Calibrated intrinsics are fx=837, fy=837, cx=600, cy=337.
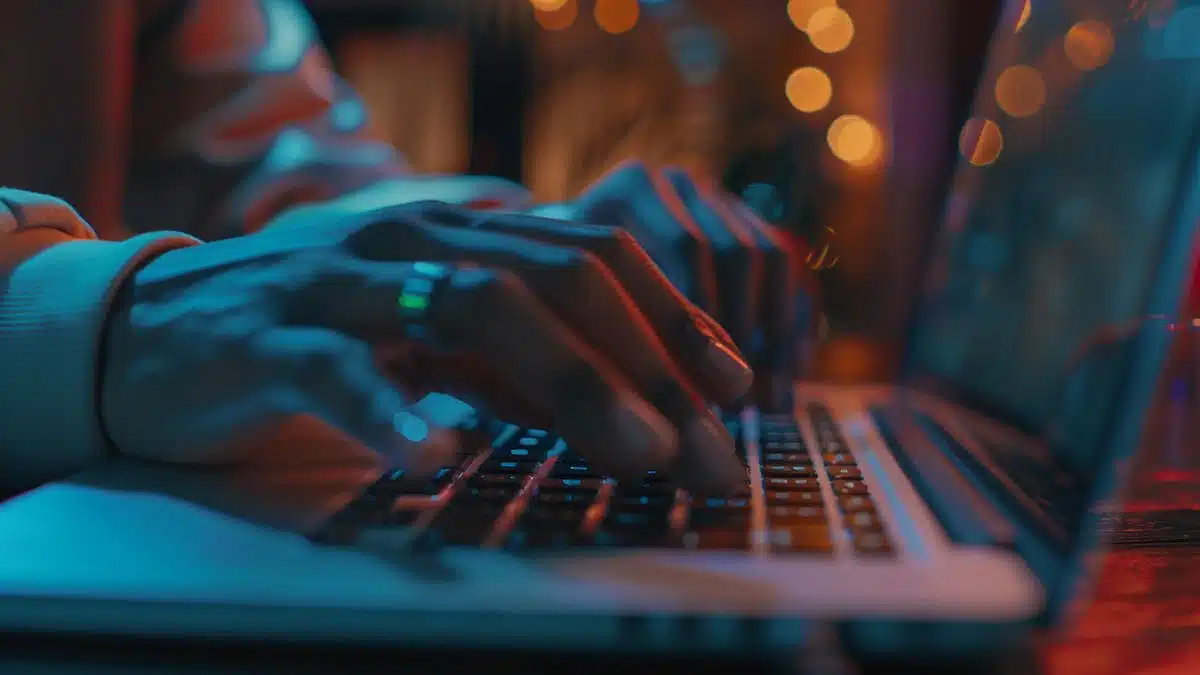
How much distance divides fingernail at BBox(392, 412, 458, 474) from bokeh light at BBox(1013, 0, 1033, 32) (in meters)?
0.57

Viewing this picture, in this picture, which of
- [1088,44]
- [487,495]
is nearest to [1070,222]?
[1088,44]

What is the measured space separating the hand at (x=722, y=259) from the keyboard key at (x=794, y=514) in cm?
18

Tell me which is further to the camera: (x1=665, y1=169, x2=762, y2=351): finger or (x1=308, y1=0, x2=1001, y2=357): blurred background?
(x1=308, y1=0, x2=1001, y2=357): blurred background

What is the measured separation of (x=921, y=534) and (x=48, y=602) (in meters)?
0.30

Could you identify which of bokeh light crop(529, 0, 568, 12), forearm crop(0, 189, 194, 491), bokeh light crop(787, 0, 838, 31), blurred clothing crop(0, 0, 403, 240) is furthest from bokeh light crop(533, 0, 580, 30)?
forearm crop(0, 189, 194, 491)

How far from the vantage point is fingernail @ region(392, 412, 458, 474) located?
1.09ft

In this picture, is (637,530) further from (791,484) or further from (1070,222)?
(1070,222)

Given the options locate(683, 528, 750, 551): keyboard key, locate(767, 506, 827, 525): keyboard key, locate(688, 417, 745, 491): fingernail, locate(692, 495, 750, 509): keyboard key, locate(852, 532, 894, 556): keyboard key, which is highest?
locate(688, 417, 745, 491): fingernail

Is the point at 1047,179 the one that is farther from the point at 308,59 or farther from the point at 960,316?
the point at 308,59

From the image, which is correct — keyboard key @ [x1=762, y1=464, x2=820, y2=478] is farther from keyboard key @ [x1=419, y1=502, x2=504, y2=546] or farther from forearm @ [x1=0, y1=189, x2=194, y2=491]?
forearm @ [x1=0, y1=189, x2=194, y2=491]

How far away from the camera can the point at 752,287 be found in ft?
1.83

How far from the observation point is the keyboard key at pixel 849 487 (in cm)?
40

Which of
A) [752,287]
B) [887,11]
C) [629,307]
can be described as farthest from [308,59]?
[887,11]

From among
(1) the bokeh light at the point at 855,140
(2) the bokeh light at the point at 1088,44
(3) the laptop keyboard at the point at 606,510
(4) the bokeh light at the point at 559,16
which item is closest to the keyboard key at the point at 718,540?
(3) the laptop keyboard at the point at 606,510
